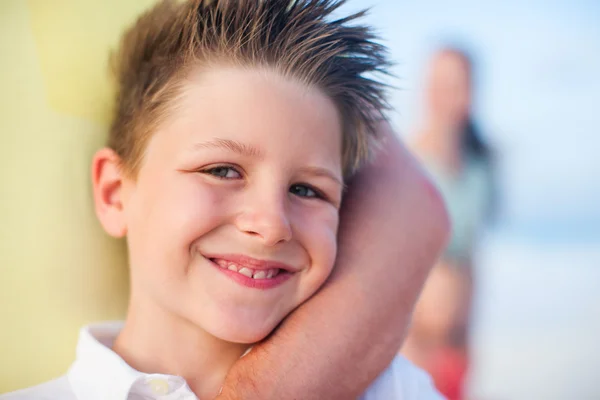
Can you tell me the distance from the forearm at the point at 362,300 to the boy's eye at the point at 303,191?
87 millimetres

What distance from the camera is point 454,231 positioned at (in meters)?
2.27

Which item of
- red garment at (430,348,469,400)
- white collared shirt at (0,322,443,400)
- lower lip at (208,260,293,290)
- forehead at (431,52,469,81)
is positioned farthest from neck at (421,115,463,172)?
lower lip at (208,260,293,290)

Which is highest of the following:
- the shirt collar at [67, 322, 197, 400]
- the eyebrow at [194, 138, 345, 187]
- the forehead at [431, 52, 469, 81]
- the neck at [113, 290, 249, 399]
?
the forehead at [431, 52, 469, 81]

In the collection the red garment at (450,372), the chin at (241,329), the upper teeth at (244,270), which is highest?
the upper teeth at (244,270)

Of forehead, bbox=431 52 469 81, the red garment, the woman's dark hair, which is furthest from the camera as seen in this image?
forehead, bbox=431 52 469 81

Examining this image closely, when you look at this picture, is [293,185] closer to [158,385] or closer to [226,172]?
[226,172]

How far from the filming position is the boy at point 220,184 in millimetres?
814

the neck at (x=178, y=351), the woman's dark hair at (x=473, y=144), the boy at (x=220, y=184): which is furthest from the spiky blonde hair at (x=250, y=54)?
the woman's dark hair at (x=473, y=144)

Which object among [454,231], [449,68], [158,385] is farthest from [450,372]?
[158,385]

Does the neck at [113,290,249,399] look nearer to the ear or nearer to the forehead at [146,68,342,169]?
the ear

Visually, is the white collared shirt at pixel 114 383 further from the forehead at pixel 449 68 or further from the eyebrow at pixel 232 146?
the forehead at pixel 449 68

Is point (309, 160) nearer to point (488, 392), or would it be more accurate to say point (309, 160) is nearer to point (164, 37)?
point (164, 37)

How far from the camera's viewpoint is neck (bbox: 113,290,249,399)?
2.86 ft

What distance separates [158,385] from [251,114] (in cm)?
36
